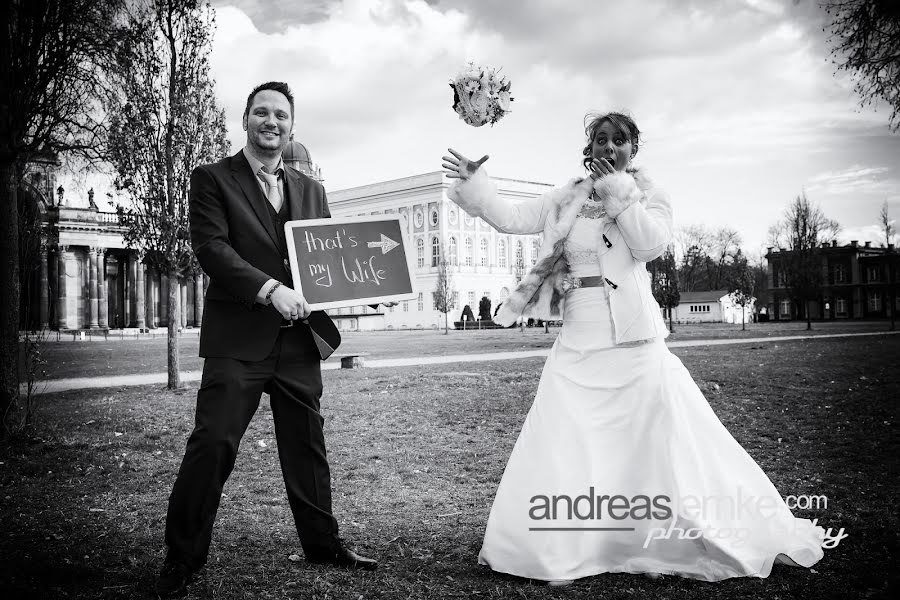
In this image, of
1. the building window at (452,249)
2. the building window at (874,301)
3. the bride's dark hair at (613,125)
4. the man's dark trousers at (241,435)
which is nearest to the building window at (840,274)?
the building window at (874,301)

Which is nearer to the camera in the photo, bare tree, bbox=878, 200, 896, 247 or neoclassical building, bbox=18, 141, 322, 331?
bare tree, bbox=878, 200, 896, 247

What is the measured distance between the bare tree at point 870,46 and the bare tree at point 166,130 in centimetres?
1022

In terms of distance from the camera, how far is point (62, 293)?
54656 mm

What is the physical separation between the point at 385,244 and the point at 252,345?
85 centimetres

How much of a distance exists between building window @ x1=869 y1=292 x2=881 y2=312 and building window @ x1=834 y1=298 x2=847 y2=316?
2634mm


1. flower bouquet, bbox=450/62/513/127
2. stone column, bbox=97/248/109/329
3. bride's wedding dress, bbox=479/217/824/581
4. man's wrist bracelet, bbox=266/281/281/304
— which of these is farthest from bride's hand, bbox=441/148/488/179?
stone column, bbox=97/248/109/329

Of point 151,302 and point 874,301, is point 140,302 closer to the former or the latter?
point 151,302

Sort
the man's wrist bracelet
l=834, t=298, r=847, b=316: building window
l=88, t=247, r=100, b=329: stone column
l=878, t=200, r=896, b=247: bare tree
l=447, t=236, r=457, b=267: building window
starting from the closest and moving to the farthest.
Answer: the man's wrist bracelet → l=878, t=200, r=896, b=247: bare tree → l=88, t=247, r=100, b=329: stone column → l=834, t=298, r=847, b=316: building window → l=447, t=236, r=457, b=267: building window

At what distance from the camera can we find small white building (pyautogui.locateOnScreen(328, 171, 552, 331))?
77.6 meters

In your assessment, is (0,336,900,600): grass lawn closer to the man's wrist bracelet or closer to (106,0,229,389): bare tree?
the man's wrist bracelet

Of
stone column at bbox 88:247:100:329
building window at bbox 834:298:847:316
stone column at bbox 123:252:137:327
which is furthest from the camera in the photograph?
building window at bbox 834:298:847:316

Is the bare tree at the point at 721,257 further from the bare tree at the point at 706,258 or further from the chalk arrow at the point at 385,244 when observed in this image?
the chalk arrow at the point at 385,244

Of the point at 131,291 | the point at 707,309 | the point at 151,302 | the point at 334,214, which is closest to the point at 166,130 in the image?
the point at 334,214

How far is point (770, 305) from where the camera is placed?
277 feet
